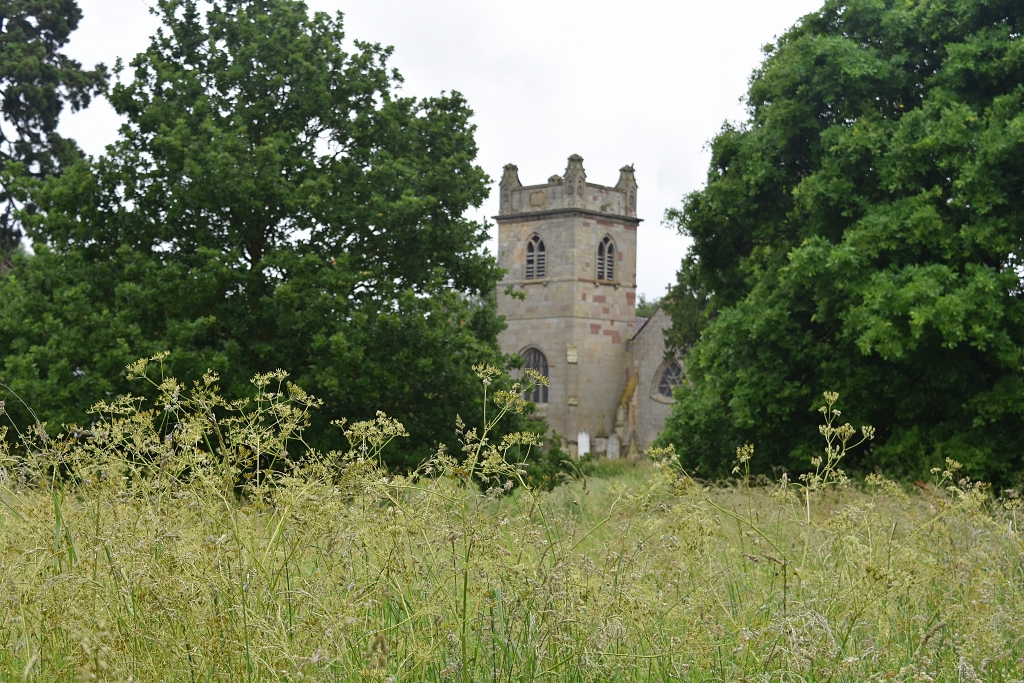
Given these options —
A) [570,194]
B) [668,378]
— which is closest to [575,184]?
[570,194]

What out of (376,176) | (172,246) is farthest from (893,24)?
(172,246)

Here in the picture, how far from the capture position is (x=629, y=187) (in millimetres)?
47562

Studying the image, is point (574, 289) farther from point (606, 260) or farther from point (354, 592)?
point (354, 592)

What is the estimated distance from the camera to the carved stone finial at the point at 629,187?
47.4m

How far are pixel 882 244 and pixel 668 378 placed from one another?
29.1m

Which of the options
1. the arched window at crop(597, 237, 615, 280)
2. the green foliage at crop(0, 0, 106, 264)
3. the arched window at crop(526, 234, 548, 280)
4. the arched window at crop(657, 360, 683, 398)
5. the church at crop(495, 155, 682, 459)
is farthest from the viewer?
the arched window at crop(597, 237, 615, 280)

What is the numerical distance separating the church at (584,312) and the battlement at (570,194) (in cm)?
4

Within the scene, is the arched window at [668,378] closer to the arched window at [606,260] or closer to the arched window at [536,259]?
the arched window at [606,260]

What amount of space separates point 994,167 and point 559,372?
99.6 feet

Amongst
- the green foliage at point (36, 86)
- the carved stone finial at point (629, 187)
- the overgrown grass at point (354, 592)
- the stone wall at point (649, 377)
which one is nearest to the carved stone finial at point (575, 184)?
the carved stone finial at point (629, 187)

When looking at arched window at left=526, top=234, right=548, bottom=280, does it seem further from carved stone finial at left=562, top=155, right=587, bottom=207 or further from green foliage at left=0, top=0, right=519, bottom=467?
green foliage at left=0, top=0, right=519, bottom=467

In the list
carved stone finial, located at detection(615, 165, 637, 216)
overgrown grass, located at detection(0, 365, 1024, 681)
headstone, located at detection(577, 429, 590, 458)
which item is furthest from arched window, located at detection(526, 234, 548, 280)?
overgrown grass, located at detection(0, 365, 1024, 681)

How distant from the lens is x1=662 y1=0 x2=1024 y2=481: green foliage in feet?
49.9

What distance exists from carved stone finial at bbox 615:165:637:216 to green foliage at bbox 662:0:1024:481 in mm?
27284
